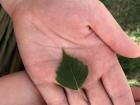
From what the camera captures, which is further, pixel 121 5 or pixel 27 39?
pixel 121 5

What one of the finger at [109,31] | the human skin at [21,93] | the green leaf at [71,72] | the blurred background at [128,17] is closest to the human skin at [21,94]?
the human skin at [21,93]

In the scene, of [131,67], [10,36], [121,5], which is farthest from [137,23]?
[10,36]

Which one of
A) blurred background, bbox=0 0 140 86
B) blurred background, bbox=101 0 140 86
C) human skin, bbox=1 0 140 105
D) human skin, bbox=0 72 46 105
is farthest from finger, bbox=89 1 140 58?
blurred background, bbox=101 0 140 86

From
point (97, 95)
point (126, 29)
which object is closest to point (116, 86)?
point (97, 95)

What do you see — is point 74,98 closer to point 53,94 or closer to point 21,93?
point 53,94

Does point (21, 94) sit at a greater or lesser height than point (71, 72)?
lesser

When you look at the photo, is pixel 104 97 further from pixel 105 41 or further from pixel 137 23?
pixel 137 23
